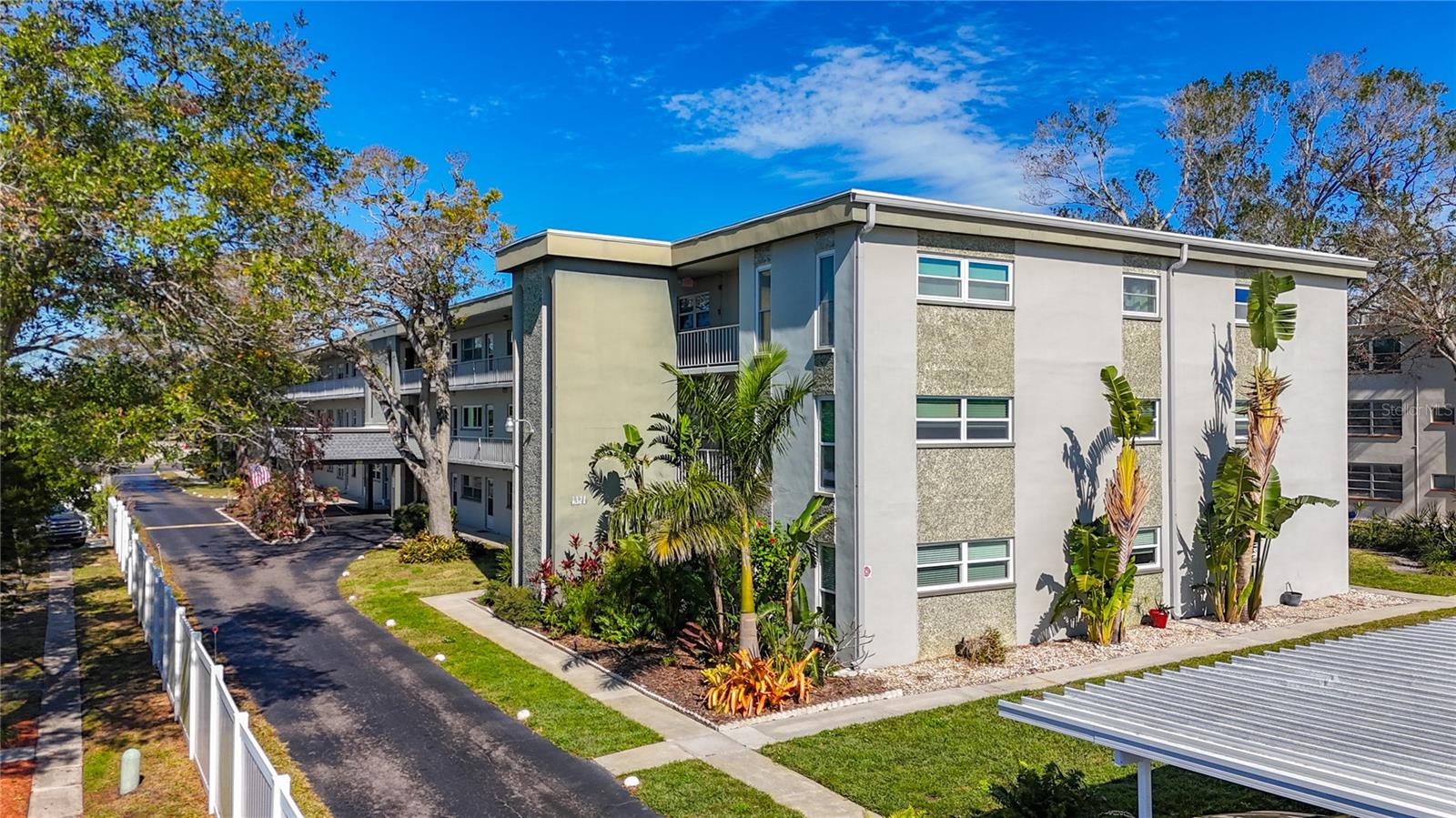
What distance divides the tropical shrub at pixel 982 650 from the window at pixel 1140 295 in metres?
7.79

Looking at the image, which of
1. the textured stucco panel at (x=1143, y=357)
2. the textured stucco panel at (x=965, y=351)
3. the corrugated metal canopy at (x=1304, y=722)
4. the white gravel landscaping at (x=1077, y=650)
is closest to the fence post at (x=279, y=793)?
the corrugated metal canopy at (x=1304, y=722)

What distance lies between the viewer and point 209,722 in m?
10.8

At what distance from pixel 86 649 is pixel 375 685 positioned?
6.53 m

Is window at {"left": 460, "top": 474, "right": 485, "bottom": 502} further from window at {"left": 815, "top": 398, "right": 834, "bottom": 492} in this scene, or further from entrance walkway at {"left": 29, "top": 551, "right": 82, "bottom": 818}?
window at {"left": 815, "top": 398, "right": 834, "bottom": 492}

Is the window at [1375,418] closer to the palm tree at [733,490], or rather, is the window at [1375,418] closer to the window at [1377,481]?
the window at [1377,481]

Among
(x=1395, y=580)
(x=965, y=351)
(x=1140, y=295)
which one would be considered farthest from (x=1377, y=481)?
(x=965, y=351)

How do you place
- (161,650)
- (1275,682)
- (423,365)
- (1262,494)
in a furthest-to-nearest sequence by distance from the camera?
(423,365) → (1262,494) → (161,650) → (1275,682)

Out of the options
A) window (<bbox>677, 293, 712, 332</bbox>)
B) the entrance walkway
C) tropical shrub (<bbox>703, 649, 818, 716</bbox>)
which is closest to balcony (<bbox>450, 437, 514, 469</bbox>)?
window (<bbox>677, 293, 712, 332</bbox>)

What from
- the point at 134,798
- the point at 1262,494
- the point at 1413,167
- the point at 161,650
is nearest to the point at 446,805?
the point at 134,798

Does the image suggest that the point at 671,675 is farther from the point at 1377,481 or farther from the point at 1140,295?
the point at 1377,481

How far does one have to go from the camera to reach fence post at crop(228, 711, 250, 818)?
28.7 ft

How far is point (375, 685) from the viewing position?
15953 mm

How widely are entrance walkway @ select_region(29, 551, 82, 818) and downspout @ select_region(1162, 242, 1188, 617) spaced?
19.9 metres

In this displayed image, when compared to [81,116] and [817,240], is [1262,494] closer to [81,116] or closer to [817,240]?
[817,240]
